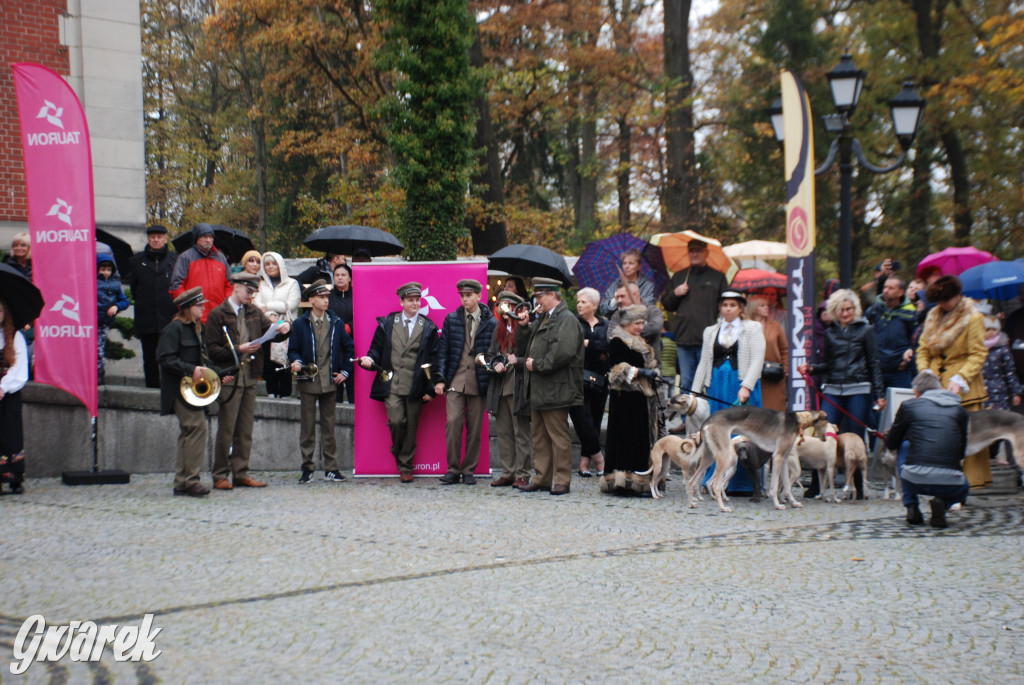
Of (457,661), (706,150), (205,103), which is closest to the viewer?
(457,661)

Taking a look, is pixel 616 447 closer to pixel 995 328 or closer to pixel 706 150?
pixel 995 328

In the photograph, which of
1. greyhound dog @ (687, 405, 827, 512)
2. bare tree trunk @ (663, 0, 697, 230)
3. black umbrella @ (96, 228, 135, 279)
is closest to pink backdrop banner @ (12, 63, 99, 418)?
black umbrella @ (96, 228, 135, 279)

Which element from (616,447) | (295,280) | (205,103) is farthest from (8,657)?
(205,103)

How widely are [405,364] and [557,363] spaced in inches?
76.7

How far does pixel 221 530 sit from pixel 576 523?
2856mm

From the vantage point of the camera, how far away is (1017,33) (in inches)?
720

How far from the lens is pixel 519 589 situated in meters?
5.82

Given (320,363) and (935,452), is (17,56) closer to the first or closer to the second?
(320,363)

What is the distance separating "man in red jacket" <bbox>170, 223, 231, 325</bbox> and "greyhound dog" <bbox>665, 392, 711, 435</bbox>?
17.3ft

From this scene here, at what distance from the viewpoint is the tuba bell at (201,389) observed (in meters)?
9.03

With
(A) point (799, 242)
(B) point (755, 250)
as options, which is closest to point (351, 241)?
(A) point (799, 242)

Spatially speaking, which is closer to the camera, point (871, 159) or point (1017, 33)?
point (1017, 33)

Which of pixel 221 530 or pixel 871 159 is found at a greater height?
pixel 871 159

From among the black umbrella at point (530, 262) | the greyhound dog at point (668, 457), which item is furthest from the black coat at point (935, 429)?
the black umbrella at point (530, 262)
